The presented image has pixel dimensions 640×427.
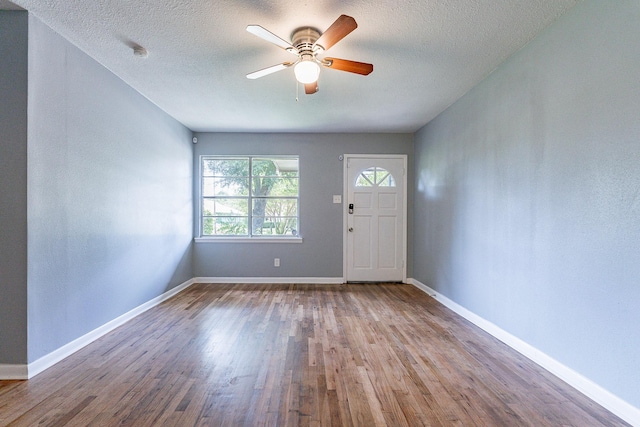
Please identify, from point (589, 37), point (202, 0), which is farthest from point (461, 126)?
point (202, 0)

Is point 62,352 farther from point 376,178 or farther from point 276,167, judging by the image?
point 376,178

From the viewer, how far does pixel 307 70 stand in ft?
7.32

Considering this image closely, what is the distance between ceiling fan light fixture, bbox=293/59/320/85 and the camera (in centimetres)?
221

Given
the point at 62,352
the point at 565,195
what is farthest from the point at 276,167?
the point at 565,195

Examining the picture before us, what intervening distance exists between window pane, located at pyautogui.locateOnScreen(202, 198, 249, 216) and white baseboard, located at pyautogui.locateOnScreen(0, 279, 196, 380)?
5.92 feet

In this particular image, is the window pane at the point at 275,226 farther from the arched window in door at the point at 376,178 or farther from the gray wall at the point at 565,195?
the gray wall at the point at 565,195

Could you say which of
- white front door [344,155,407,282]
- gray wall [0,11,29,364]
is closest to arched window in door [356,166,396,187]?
white front door [344,155,407,282]

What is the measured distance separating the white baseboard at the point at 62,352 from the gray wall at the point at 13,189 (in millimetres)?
59

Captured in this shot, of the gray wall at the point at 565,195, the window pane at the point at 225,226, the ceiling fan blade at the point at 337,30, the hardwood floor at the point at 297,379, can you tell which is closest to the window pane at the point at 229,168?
the window pane at the point at 225,226

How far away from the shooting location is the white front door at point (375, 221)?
482 centimetres

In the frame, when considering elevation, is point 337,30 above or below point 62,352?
above

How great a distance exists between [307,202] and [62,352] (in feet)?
10.9

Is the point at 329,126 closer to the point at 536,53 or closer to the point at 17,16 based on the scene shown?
the point at 536,53

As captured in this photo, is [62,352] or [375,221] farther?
[375,221]
